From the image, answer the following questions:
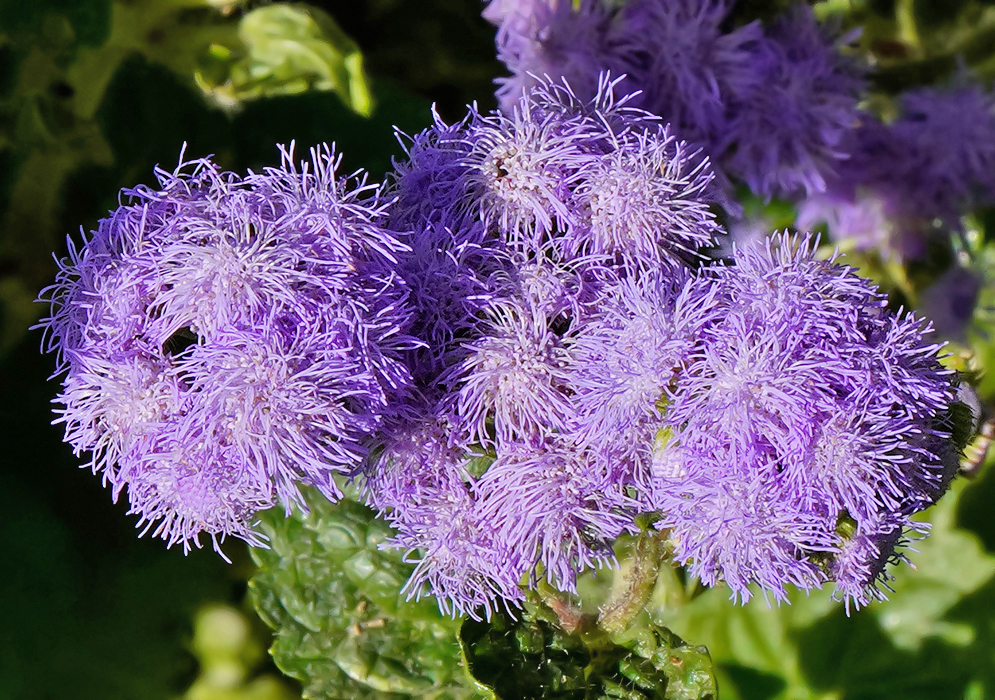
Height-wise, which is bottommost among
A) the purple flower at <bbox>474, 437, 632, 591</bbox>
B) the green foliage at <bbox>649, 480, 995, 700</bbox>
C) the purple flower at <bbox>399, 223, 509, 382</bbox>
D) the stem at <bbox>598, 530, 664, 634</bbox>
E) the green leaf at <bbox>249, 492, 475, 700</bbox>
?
the green foliage at <bbox>649, 480, 995, 700</bbox>

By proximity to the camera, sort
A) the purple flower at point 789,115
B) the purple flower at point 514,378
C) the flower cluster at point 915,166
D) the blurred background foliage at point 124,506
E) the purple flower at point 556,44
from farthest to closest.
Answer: the flower cluster at point 915,166 → the blurred background foliage at point 124,506 → the purple flower at point 789,115 → the purple flower at point 556,44 → the purple flower at point 514,378

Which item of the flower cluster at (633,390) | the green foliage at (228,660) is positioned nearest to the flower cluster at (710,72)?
the flower cluster at (633,390)

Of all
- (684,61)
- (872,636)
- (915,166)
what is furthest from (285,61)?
(872,636)

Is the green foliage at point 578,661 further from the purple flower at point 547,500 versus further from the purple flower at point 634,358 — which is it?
the purple flower at point 634,358

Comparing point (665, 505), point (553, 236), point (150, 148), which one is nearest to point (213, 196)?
point (553, 236)

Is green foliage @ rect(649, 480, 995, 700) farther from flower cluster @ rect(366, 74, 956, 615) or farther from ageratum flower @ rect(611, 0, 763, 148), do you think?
ageratum flower @ rect(611, 0, 763, 148)

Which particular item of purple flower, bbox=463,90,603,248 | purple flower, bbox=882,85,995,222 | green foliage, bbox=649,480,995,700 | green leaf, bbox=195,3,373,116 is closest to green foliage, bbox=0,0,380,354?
green leaf, bbox=195,3,373,116

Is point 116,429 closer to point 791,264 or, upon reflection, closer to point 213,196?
point 213,196

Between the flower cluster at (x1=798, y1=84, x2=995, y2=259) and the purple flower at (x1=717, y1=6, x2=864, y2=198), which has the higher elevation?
the purple flower at (x1=717, y1=6, x2=864, y2=198)

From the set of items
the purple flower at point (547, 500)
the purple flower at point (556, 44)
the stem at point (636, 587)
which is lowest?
the stem at point (636, 587)

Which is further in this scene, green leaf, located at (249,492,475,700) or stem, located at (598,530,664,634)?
green leaf, located at (249,492,475,700)
